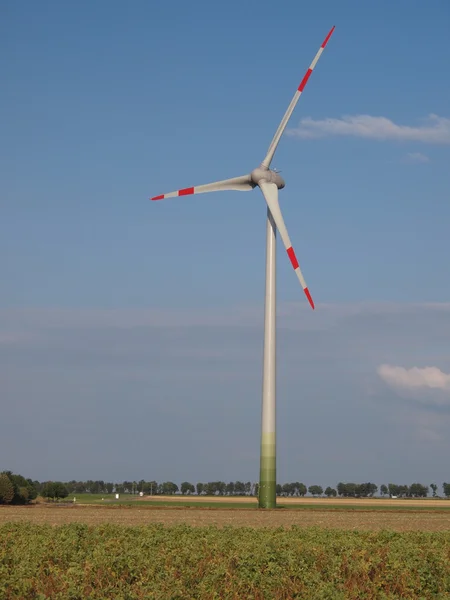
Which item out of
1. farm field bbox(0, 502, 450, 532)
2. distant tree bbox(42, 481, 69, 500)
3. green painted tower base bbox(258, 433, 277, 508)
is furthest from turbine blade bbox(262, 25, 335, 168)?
distant tree bbox(42, 481, 69, 500)

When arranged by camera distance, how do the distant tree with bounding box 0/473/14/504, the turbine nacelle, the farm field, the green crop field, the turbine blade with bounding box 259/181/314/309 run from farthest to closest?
the distant tree with bounding box 0/473/14/504, the turbine nacelle, the turbine blade with bounding box 259/181/314/309, the farm field, the green crop field

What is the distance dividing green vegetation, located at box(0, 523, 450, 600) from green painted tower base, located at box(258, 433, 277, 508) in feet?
144

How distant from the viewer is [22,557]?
25312 mm

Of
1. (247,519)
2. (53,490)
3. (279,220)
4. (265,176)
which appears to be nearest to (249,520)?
(247,519)

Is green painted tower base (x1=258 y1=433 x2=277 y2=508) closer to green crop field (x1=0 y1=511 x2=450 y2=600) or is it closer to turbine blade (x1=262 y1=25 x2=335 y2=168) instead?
turbine blade (x1=262 y1=25 x2=335 y2=168)

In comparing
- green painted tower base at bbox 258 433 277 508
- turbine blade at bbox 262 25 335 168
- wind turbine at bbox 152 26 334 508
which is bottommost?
green painted tower base at bbox 258 433 277 508

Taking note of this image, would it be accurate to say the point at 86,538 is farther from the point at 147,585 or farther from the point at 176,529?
the point at 147,585

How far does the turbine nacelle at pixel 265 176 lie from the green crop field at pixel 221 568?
5322 cm

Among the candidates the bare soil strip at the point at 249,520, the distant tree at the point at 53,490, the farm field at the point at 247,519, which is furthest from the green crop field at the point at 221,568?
the distant tree at the point at 53,490

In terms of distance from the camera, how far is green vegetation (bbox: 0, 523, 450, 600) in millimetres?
22750

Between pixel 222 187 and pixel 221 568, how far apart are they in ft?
192

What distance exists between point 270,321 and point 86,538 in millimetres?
45861

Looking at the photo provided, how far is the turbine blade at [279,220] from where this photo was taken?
71.0m

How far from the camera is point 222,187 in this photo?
79.4 metres
